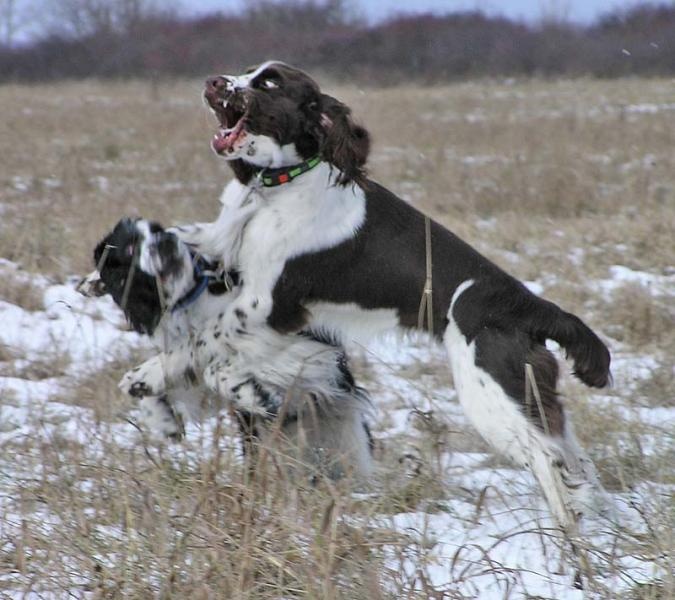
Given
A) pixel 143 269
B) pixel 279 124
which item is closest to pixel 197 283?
pixel 143 269

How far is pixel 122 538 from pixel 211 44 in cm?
2610

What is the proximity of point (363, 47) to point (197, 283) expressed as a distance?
2247cm

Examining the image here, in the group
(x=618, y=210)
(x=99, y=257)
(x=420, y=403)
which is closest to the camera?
(x=99, y=257)

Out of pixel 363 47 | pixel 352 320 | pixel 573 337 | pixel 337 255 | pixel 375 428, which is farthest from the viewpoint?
pixel 363 47

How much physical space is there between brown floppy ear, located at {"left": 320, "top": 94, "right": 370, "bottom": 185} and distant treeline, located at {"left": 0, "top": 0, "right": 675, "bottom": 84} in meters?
18.1

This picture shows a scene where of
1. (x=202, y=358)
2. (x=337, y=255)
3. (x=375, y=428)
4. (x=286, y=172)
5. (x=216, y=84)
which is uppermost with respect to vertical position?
(x=216, y=84)

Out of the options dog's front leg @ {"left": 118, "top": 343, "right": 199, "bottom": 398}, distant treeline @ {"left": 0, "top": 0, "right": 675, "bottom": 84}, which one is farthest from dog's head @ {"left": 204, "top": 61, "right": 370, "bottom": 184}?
distant treeline @ {"left": 0, "top": 0, "right": 675, "bottom": 84}

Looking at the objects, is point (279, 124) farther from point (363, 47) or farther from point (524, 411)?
point (363, 47)

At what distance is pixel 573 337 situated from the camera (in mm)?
3246

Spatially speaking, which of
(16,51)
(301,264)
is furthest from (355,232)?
(16,51)

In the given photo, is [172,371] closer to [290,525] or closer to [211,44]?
[290,525]

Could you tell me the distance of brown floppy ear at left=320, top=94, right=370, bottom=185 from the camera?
131 inches

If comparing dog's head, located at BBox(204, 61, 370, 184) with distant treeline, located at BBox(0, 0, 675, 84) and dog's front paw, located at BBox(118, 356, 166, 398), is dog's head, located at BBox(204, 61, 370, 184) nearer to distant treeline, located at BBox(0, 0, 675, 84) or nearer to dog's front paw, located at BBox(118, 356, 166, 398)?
dog's front paw, located at BBox(118, 356, 166, 398)

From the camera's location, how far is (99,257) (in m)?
3.62
